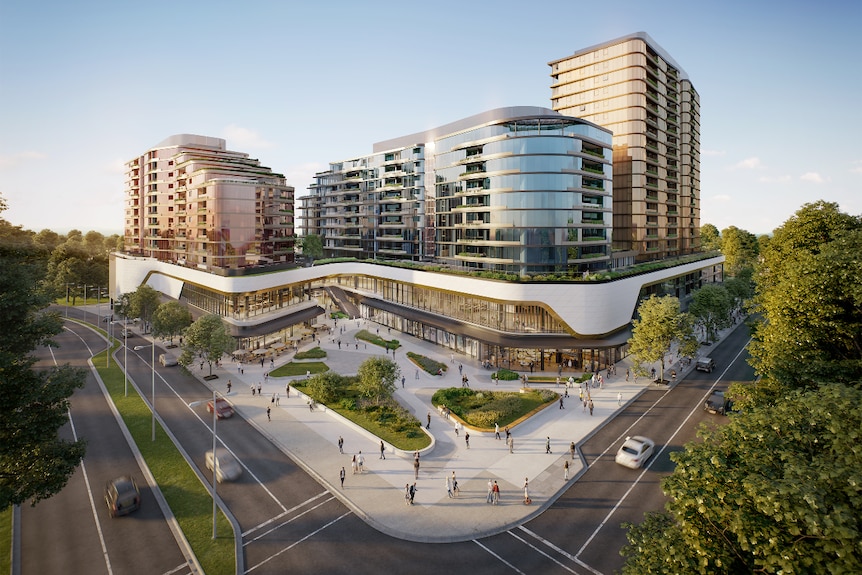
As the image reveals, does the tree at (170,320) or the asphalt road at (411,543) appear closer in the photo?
the asphalt road at (411,543)

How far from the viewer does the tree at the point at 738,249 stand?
11581 centimetres

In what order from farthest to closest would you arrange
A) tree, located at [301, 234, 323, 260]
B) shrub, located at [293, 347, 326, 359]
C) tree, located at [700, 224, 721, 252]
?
tree, located at [700, 224, 721, 252]
tree, located at [301, 234, 323, 260]
shrub, located at [293, 347, 326, 359]

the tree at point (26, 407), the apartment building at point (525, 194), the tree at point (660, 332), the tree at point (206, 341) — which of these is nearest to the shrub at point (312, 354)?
the tree at point (206, 341)

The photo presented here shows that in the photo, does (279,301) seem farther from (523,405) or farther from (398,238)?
(523,405)

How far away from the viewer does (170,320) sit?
59.8 meters

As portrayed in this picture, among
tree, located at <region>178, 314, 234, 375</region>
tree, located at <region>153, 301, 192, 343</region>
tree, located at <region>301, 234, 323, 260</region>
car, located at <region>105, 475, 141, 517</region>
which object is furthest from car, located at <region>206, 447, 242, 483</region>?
tree, located at <region>301, 234, 323, 260</region>

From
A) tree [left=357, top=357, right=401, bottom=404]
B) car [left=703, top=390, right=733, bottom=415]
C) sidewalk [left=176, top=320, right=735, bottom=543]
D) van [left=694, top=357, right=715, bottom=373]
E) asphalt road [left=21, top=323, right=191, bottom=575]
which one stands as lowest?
asphalt road [left=21, top=323, right=191, bottom=575]

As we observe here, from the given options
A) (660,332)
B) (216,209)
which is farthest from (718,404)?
(216,209)

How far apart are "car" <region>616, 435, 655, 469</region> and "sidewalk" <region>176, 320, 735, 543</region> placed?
3.10 meters

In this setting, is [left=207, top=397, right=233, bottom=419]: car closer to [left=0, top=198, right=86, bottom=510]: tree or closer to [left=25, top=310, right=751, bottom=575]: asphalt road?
[left=25, top=310, right=751, bottom=575]: asphalt road

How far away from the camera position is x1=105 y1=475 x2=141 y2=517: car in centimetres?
2672

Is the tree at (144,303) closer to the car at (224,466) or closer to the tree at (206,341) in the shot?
the tree at (206,341)

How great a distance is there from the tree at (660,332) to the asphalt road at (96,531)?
44.7m

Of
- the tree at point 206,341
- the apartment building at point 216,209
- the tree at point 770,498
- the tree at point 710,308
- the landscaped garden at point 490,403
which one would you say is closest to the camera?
the tree at point 770,498
